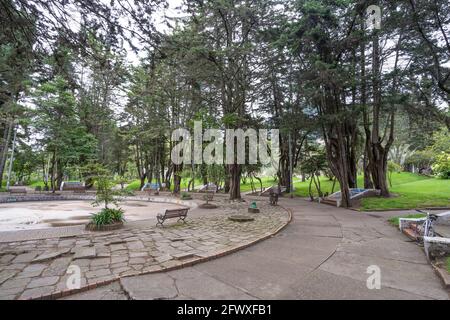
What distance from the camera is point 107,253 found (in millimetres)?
5234

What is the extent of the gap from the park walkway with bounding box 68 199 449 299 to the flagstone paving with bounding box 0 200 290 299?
37cm

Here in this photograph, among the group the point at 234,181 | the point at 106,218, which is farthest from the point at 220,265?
the point at 234,181

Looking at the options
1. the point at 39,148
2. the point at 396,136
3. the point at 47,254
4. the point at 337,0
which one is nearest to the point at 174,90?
the point at 337,0

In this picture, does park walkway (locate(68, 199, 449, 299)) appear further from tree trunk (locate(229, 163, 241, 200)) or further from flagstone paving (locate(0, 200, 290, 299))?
tree trunk (locate(229, 163, 241, 200))

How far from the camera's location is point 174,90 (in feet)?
62.3

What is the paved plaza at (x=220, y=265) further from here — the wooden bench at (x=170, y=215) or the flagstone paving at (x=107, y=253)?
the wooden bench at (x=170, y=215)

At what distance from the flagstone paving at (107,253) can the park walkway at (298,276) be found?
1.21 feet

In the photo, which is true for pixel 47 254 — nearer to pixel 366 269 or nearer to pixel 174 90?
pixel 366 269

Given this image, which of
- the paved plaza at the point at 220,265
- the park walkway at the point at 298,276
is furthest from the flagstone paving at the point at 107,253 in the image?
the park walkway at the point at 298,276

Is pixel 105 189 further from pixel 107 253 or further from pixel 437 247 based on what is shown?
pixel 437 247

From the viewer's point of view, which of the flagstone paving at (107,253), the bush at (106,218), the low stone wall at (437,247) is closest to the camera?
the flagstone paving at (107,253)

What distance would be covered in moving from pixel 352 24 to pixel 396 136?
2981cm

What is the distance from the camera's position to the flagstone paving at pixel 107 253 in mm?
3758
